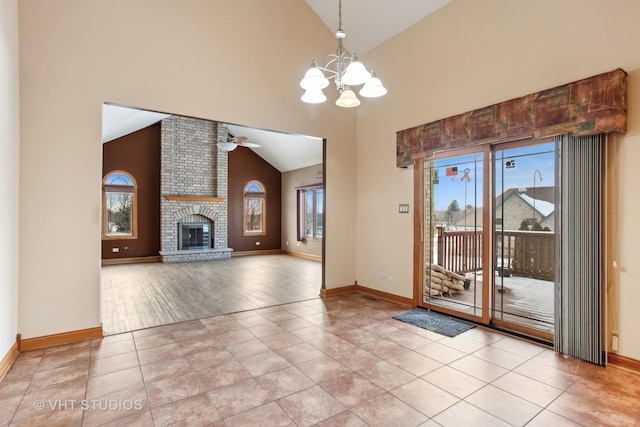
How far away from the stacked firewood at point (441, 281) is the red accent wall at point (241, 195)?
293 inches

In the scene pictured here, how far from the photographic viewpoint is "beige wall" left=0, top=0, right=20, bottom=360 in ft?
8.79

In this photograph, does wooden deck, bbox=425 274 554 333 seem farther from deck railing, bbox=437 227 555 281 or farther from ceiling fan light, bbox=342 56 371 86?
ceiling fan light, bbox=342 56 371 86

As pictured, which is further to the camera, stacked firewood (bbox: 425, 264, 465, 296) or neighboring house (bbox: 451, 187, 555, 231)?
stacked firewood (bbox: 425, 264, 465, 296)

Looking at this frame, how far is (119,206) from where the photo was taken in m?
8.85

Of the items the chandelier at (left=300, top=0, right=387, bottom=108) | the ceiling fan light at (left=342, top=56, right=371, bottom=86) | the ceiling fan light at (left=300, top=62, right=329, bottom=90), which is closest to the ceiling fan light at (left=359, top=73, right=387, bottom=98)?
the chandelier at (left=300, top=0, right=387, bottom=108)

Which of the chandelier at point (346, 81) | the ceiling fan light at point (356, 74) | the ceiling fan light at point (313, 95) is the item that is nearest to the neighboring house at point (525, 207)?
the chandelier at point (346, 81)

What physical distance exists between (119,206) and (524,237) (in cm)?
932

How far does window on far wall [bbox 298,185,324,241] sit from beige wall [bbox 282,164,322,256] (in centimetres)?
19

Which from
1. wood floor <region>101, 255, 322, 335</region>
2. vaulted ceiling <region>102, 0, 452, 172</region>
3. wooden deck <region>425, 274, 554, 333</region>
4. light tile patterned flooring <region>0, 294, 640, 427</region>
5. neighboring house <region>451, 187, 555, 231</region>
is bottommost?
light tile patterned flooring <region>0, 294, 640, 427</region>

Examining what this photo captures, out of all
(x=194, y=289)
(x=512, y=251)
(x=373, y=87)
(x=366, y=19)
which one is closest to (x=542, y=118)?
(x=512, y=251)

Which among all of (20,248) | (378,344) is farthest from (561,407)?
(20,248)

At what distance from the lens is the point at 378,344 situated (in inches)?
131

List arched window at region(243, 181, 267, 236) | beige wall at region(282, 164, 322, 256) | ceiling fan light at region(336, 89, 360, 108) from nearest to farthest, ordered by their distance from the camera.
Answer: ceiling fan light at region(336, 89, 360, 108) → beige wall at region(282, 164, 322, 256) → arched window at region(243, 181, 267, 236)

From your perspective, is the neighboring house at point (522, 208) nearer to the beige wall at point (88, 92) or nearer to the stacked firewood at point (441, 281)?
the stacked firewood at point (441, 281)
